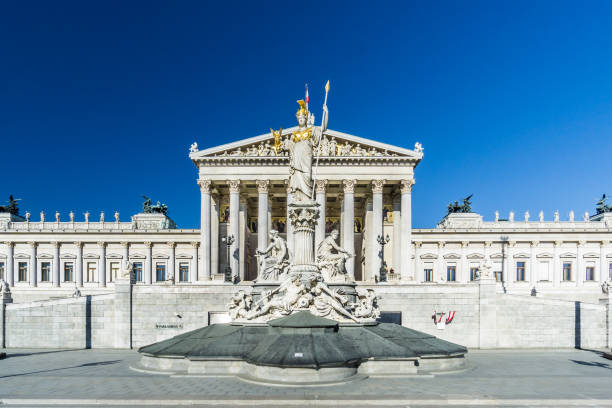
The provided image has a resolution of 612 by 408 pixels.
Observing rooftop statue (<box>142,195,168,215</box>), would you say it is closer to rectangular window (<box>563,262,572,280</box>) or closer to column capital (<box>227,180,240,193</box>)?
column capital (<box>227,180,240,193</box>)

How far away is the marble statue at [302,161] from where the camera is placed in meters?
18.4

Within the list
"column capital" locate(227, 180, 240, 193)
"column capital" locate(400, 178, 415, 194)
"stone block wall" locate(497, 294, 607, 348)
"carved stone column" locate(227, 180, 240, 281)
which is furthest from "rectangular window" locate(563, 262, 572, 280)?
"column capital" locate(227, 180, 240, 193)

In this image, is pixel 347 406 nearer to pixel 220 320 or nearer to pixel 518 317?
pixel 220 320

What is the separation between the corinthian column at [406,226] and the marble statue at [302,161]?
1217 inches

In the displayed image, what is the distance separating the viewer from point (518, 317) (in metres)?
30.4

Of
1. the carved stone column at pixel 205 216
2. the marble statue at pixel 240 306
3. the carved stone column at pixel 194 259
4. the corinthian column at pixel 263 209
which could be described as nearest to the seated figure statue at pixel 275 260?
the marble statue at pixel 240 306

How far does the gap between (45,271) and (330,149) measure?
134 ft

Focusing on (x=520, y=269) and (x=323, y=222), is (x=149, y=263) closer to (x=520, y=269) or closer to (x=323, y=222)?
(x=323, y=222)

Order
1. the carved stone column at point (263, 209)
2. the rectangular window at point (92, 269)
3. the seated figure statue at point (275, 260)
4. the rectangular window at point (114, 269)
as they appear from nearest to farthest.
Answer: the seated figure statue at point (275, 260) → the carved stone column at point (263, 209) → the rectangular window at point (92, 269) → the rectangular window at point (114, 269)

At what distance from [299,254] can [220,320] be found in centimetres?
456

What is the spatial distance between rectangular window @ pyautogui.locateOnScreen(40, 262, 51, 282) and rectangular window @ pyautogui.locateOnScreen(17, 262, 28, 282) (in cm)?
207

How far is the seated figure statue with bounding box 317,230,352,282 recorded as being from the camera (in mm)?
18684

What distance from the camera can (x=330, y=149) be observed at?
49906 mm

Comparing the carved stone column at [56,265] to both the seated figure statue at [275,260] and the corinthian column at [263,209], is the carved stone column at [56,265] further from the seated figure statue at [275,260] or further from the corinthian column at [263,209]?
the seated figure statue at [275,260]
